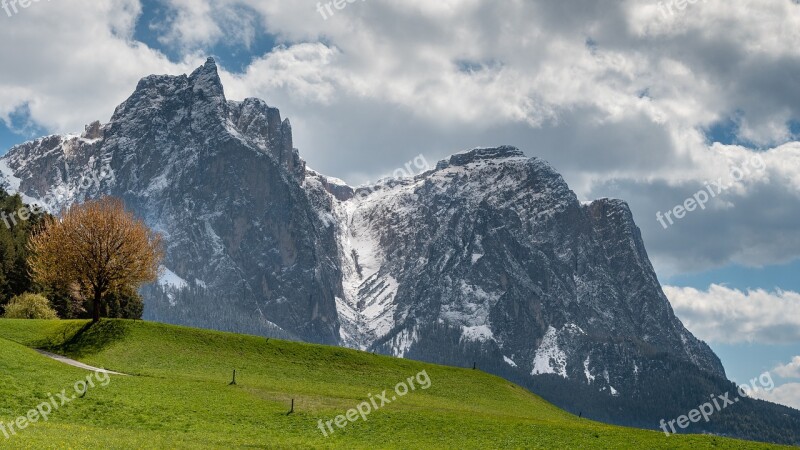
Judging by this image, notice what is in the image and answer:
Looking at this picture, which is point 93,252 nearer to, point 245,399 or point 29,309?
point 29,309

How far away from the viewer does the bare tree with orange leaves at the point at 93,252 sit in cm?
8544

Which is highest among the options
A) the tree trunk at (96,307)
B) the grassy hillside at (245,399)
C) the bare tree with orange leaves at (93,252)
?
the bare tree with orange leaves at (93,252)

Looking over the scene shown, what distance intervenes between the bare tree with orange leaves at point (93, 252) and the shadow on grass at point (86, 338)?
219cm

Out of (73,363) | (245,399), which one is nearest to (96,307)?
(73,363)

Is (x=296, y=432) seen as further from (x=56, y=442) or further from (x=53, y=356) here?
(x=53, y=356)

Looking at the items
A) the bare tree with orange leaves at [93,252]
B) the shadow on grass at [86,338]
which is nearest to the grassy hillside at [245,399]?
the shadow on grass at [86,338]

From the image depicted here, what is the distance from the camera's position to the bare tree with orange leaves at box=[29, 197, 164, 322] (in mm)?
85438

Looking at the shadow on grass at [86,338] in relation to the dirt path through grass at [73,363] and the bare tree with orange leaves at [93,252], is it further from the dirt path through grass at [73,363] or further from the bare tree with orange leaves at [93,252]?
the bare tree with orange leaves at [93,252]

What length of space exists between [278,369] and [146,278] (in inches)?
887

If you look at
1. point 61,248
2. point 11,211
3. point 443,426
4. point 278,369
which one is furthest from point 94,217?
point 11,211

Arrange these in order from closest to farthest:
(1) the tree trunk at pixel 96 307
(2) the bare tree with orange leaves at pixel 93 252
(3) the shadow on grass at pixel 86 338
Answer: (3) the shadow on grass at pixel 86 338
(1) the tree trunk at pixel 96 307
(2) the bare tree with orange leaves at pixel 93 252

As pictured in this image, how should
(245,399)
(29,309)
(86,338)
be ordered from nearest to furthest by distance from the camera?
(245,399), (86,338), (29,309)

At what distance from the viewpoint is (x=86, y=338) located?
263ft

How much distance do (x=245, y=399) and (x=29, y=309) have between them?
55449mm
